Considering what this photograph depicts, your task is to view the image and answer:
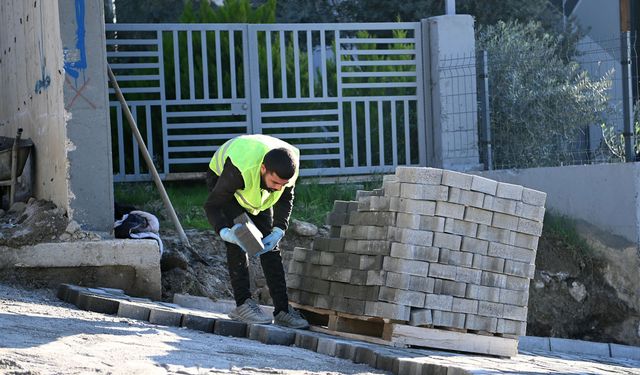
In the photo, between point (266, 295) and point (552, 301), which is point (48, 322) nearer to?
point (266, 295)

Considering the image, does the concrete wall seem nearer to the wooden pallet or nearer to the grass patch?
the grass patch

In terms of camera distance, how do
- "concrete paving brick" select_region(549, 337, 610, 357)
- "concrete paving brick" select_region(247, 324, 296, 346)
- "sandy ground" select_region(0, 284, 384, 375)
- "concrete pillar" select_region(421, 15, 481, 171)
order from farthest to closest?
"concrete pillar" select_region(421, 15, 481, 171)
"concrete paving brick" select_region(549, 337, 610, 357)
"concrete paving brick" select_region(247, 324, 296, 346)
"sandy ground" select_region(0, 284, 384, 375)

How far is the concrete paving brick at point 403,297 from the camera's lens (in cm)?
717

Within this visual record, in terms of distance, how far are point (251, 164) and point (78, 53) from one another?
2.96 metres

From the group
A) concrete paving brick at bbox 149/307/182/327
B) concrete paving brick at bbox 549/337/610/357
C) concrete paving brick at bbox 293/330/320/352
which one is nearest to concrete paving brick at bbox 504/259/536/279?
concrete paving brick at bbox 293/330/320/352

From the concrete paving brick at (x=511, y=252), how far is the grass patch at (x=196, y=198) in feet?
13.4

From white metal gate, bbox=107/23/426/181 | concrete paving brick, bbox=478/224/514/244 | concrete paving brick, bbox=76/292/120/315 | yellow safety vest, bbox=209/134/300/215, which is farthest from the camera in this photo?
white metal gate, bbox=107/23/426/181

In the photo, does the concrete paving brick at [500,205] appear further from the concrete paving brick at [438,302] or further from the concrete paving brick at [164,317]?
the concrete paving brick at [164,317]

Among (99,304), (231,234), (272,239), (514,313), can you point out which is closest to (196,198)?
(99,304)

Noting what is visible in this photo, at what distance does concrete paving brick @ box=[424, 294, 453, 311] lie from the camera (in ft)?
23.7

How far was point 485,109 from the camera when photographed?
12227mm

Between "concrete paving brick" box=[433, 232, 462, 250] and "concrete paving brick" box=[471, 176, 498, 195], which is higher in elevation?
"concrete paving brick" box=[471, 176, 498, 195]

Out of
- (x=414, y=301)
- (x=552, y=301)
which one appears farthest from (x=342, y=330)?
(x=552, y=301)

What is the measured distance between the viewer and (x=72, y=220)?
9.05 m
